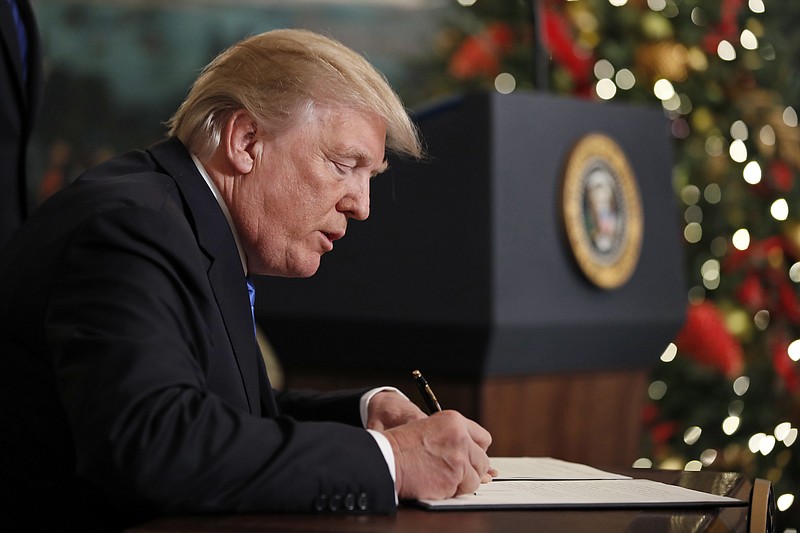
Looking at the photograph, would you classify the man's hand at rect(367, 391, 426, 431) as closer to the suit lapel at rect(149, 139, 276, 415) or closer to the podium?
the suit lapel at rect(149, 139, 276, 415)

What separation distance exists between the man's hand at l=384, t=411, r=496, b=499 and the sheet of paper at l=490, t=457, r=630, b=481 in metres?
0.21

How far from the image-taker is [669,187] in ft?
10.6

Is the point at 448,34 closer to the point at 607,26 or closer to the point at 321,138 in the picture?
the point at 607,26

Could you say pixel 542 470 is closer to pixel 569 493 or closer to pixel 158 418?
pixel 569 493

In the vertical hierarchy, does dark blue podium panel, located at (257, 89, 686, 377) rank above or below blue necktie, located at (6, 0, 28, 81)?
below

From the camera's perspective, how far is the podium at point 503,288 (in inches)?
106

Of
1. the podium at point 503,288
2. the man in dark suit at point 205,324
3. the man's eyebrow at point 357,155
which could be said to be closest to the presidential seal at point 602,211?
the podium at point 503,288

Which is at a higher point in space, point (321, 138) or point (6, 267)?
point (321, 138)

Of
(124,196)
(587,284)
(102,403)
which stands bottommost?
(587,284)

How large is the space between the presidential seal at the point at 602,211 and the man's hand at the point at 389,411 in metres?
1.05

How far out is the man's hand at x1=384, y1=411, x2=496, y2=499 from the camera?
1.42 meters

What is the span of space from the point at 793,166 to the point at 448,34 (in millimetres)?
1477

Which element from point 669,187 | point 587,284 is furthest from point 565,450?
point 669,187

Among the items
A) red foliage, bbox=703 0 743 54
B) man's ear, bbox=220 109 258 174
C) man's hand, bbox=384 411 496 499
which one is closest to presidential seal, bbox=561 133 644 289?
man's ear, bbox=220 109 258 174
